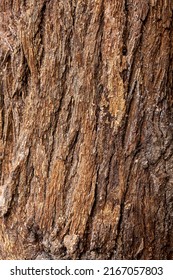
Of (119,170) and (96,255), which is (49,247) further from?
(119,170)

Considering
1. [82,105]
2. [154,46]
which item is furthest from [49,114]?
[154,46]

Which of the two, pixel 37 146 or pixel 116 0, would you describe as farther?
pixel 37 146

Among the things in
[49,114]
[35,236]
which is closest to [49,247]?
[35,236]

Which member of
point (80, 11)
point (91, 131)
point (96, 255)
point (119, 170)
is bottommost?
point (96, 255)

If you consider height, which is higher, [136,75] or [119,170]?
[136,75]

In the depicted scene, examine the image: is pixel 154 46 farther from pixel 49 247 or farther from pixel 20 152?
pixel 49 247

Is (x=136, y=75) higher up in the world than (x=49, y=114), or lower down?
higher up
